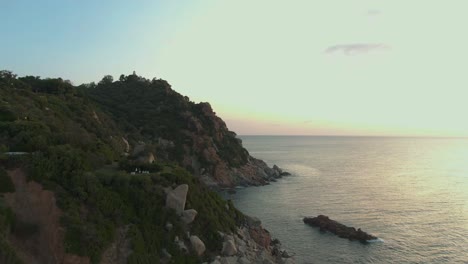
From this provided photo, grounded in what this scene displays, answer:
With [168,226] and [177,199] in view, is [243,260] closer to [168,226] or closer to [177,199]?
[168,226]

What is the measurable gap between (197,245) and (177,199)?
4.20 metres

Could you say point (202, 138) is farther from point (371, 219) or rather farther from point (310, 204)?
point (371, 219)

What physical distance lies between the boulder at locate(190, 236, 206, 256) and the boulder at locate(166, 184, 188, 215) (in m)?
2.70

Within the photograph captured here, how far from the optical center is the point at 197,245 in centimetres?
2948

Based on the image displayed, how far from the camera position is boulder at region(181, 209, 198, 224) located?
102ft

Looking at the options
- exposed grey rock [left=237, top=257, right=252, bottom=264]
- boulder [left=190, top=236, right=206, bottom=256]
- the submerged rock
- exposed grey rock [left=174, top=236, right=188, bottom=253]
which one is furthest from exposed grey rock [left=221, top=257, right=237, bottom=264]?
the submerged rock

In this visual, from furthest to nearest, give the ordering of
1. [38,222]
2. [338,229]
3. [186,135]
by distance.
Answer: [186,135] < [338,229] < [38,222]

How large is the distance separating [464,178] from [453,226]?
212 ft

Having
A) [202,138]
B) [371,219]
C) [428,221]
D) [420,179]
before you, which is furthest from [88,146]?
[420,179]

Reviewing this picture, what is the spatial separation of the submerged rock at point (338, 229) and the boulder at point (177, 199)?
88.5 feet

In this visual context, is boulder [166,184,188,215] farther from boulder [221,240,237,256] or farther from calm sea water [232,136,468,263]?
calm sea water [232,136,468,263]

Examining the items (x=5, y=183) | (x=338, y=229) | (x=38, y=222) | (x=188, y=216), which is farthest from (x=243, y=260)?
(x=338, y=229)

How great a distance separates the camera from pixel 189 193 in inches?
Answer: 1364

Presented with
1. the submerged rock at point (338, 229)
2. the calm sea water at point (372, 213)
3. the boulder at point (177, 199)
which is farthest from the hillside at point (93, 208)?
the submerged rock at point (338, 229)
